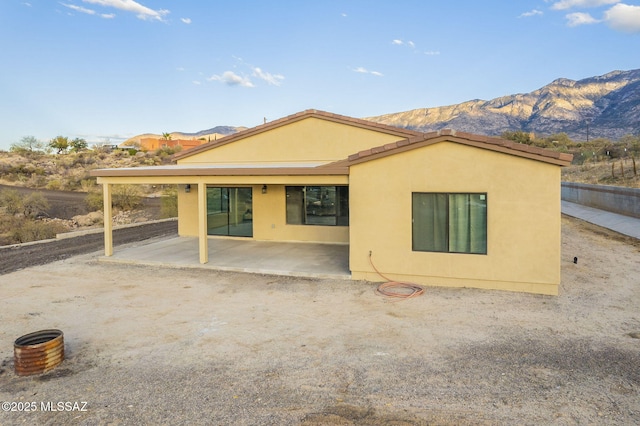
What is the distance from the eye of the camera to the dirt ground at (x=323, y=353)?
14.3 ft

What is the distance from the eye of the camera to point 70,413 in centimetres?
435

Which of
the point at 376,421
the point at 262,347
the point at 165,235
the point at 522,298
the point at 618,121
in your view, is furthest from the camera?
the point at 618,121

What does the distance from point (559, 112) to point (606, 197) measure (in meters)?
69.7

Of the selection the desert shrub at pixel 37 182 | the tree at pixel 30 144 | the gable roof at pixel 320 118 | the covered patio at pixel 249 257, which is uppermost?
the tree at pixel 30 144

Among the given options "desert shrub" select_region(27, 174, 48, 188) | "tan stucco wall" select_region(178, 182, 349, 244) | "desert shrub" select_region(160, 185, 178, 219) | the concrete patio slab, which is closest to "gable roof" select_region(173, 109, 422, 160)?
"tan stucco wall" select_region(178, 182, 349, 244)

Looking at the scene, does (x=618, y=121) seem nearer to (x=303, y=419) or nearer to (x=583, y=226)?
(x=583, y=226)

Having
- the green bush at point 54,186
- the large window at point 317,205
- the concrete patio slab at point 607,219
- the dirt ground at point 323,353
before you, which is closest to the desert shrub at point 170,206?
the large window at point 317,205

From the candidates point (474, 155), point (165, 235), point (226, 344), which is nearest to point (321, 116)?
point (474, 155)

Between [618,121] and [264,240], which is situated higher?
[618,121]

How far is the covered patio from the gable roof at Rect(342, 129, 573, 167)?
298 cm

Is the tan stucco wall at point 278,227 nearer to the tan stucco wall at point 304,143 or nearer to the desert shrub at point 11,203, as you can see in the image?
the tan stucco wall at point 304,143

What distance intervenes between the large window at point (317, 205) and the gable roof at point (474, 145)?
185 inches

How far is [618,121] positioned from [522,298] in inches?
3139

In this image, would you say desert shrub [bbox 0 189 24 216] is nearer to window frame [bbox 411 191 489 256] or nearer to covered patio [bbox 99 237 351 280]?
covered patio [bbox 99 237 351 280]
